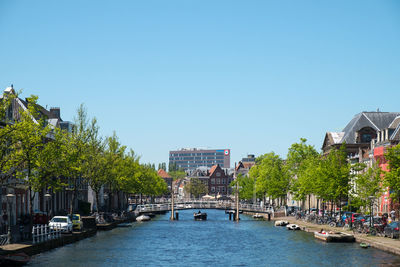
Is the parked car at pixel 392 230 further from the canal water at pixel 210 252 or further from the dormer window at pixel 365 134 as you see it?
the dormer window at pixel 365 134

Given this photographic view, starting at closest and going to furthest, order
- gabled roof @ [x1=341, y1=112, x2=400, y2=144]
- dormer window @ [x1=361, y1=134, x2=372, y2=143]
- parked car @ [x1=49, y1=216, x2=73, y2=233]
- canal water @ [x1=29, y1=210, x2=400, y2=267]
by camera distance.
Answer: canal water @ [x1=29, y1=210, x2=400, y2=267] → parked car @ [x1=49, y1=216, x2=73, y2=233] → dormer window @ [x1=361, y1=134, x2=372, y2=143] → gabled roof @ [x1=341, y1=112, x2=400, y2=144]

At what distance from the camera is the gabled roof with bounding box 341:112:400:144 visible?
444ft

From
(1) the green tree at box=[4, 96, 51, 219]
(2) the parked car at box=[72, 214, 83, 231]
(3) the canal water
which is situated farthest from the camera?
(2) the parked car at box=[72, 214, 83, 231]

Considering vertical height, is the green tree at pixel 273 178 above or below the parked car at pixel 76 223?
above

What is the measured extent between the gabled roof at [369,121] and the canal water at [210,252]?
157 ft

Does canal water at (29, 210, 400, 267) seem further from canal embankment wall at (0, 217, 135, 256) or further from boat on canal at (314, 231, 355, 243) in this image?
boat on canal at (314, 231, 355, 243)

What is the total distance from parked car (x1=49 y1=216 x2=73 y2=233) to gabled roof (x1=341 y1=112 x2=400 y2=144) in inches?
2992

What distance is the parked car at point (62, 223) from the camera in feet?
240

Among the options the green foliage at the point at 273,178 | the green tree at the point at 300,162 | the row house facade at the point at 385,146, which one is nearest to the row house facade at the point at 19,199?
the green tree at the point at 300,162

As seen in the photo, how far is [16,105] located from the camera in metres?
91.8

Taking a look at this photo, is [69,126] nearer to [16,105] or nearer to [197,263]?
[16,105]

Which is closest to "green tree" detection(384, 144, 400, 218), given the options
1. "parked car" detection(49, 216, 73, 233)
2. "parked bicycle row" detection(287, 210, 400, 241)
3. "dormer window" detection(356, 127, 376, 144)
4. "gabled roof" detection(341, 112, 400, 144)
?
"parked bicycle row" detection(287, 210, 400, 241)

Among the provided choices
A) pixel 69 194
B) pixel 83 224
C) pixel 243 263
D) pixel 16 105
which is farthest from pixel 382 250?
pixel 69 194

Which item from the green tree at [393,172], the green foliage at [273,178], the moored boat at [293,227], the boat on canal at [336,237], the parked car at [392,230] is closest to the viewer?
the green tree at [393,172]
